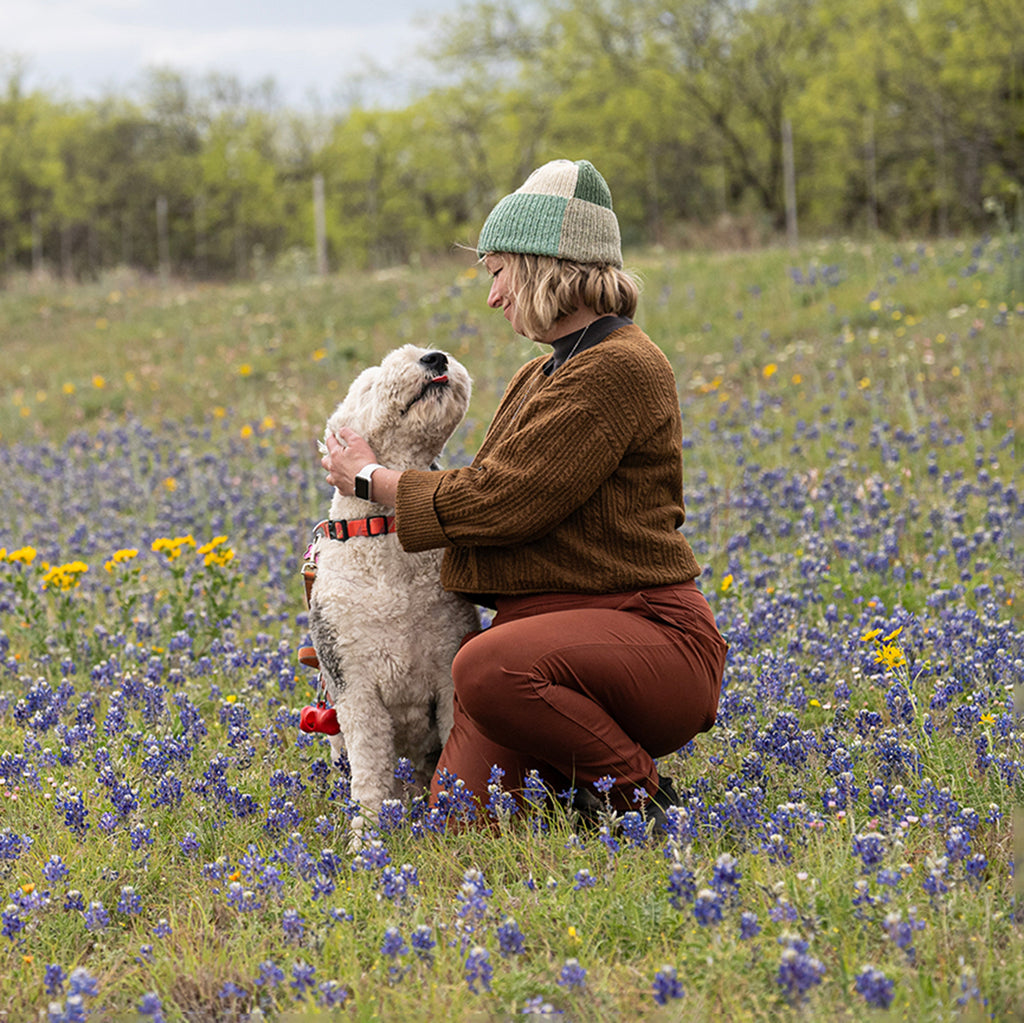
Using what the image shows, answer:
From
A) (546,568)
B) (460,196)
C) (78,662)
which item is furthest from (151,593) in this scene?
(460,196)

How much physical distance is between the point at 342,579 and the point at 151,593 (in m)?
2.96

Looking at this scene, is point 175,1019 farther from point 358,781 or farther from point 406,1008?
point 358,781

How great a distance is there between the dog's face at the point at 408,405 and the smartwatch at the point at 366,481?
0.50 feet

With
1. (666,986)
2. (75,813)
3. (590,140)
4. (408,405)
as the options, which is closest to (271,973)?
(666,986)

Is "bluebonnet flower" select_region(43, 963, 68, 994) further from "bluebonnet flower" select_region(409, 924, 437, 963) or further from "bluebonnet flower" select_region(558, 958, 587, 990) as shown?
"bluebonnet flower" select_region(558, 958, 587, 990)

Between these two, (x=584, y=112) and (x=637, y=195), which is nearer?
(x=584, y=112)

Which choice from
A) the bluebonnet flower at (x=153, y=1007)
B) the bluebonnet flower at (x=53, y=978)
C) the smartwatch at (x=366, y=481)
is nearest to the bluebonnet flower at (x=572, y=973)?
the bluebonnet flower at (x=153, y=1007)

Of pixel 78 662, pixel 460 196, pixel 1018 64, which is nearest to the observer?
pixel 78 662

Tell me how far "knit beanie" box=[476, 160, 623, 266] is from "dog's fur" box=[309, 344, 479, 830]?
453 mm

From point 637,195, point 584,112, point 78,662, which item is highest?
point 584,112

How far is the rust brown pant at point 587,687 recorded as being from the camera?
10.7ft

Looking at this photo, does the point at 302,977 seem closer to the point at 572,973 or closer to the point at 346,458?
the point at 572,973

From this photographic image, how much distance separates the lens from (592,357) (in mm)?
3393

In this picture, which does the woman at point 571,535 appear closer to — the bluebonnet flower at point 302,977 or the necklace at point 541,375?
the necklace at point 541,375
